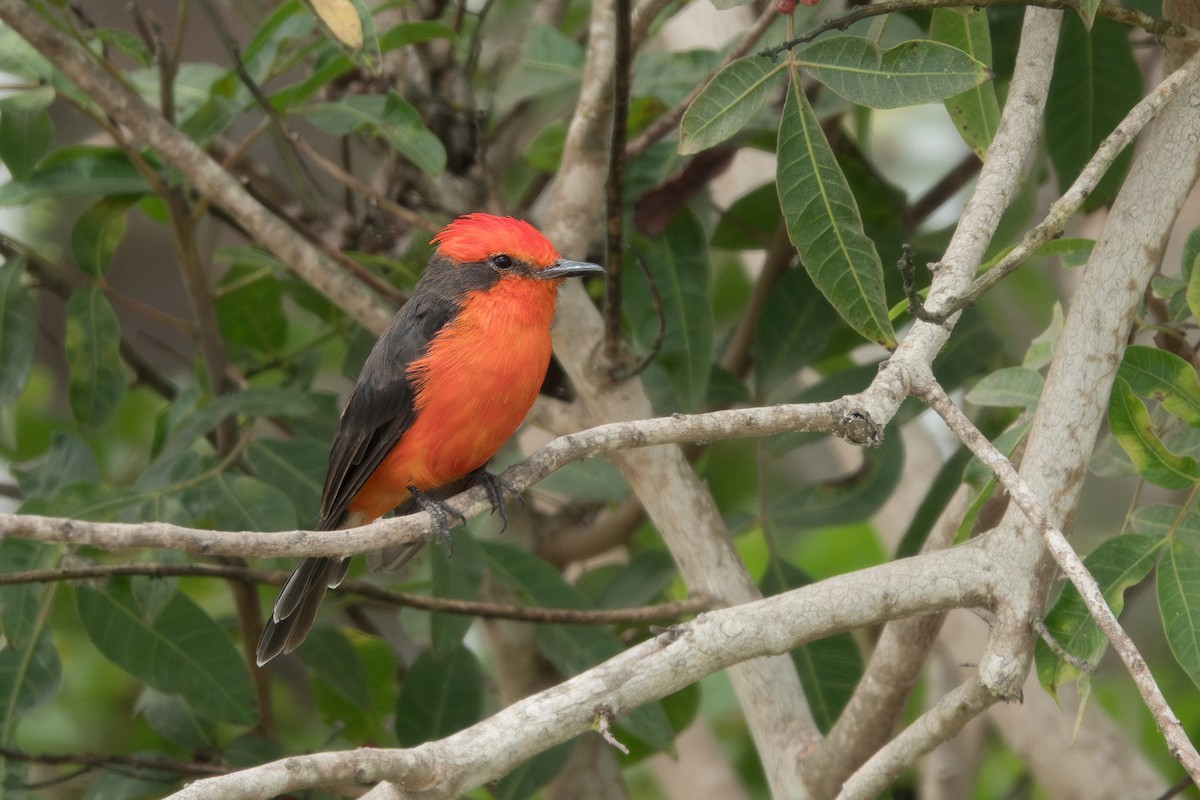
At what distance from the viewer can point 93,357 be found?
386 centimetres

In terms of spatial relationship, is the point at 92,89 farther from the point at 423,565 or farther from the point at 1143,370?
the point at 1143,370

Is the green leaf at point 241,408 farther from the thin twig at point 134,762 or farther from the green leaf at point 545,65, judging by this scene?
the green leaf at point 545,65

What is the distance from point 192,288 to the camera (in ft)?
12.8

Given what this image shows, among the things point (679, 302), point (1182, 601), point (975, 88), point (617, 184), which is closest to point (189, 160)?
point (617, 184)

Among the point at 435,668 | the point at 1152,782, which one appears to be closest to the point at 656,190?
the point at 435,668

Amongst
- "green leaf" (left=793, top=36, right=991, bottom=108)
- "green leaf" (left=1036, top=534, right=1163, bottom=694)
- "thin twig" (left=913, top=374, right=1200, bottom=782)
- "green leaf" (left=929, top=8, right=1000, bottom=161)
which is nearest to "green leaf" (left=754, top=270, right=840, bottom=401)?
"green leaf" (left=929, top=8, right=1000, bottom=161)

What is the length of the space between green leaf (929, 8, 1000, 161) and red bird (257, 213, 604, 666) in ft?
3.61

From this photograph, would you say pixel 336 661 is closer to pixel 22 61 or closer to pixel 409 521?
pixel 409 521

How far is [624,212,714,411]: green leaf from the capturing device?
377 centimetres

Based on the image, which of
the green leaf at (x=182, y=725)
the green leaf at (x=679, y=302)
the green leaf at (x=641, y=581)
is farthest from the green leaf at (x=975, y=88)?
the green leaf at (x=182, y=725)

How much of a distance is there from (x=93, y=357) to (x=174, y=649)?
36.6 inches

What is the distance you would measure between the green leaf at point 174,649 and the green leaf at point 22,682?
0.18 metres

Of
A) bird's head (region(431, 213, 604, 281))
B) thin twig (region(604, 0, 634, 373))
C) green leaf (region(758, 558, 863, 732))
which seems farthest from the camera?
bird's head (region(431, 213, 604, 281))

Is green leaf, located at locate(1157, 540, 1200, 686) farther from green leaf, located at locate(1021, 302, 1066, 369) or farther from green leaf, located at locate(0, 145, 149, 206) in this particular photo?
green leaf, located at locate(0, 145, 149, 206)
